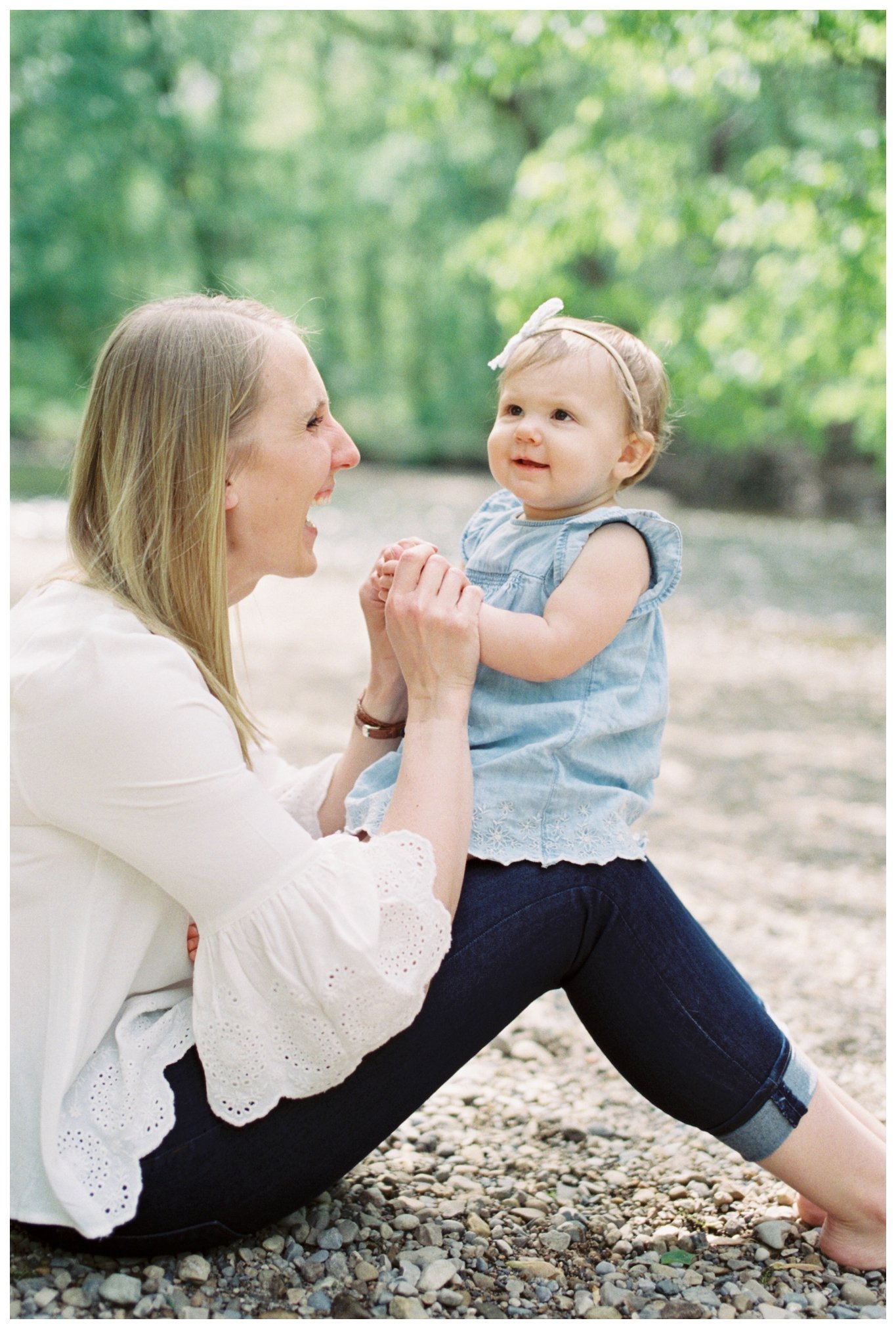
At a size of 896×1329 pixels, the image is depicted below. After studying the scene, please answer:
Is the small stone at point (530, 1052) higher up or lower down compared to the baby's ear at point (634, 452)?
lower down

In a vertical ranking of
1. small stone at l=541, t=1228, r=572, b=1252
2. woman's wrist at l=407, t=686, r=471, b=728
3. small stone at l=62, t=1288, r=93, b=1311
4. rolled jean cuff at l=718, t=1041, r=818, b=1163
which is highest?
woman's wrist at l=407, t=686, r=471, b=728

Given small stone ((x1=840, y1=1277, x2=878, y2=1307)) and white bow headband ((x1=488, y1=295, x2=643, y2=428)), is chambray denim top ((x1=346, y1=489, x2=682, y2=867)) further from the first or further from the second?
small stone ((x1=840, y1=1277, x2=878, y2=1307))

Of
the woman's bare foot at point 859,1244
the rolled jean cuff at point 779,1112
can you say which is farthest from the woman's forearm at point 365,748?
the woman's bare foot at point 859,1244

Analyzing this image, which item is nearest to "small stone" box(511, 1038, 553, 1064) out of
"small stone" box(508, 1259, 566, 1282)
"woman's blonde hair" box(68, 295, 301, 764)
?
"small stone" box(508, 1259, 566, 1282)

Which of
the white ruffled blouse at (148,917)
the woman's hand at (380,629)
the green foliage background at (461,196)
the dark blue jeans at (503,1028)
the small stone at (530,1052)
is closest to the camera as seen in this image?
the white ruffled blouse at (148,917)

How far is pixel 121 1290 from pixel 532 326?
1.76 meters

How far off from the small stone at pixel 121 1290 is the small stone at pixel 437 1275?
1.46 ft

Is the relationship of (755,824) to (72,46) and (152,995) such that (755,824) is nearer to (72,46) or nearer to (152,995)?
(152,995)

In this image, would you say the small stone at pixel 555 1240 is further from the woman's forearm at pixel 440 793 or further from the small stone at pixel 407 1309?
the woman's forearm at pixel 440 793

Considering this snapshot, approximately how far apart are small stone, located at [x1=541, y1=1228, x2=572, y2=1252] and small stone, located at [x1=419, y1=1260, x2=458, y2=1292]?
198 millimetres

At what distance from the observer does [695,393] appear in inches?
389

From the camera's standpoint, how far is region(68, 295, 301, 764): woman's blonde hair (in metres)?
1.92

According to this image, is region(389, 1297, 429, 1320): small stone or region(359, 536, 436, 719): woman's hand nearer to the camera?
region(389, 1297, 429, 1320): small stone

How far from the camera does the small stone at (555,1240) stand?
2191mm
